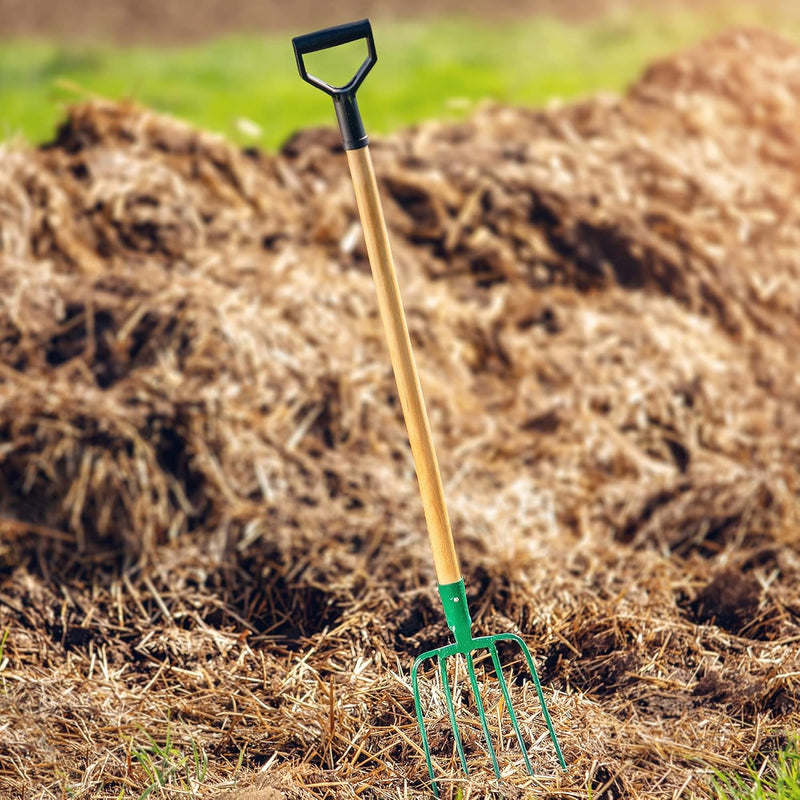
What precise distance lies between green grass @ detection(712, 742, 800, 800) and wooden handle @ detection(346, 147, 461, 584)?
91 cm

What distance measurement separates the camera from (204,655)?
300 cm

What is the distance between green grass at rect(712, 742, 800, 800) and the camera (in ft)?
7.12

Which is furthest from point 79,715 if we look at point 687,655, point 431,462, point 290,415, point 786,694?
point 786,694

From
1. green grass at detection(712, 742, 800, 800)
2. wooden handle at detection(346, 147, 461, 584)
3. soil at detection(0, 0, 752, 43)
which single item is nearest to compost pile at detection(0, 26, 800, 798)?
green grass at detection(712, 742, 800, 800)

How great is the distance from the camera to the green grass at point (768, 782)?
7.12 ft

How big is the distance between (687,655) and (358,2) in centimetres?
753

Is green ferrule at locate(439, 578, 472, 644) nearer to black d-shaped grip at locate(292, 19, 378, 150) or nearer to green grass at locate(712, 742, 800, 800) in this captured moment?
green grass at locate(712, 742, 800, 800)

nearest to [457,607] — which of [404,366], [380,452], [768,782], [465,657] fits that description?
[465,657]

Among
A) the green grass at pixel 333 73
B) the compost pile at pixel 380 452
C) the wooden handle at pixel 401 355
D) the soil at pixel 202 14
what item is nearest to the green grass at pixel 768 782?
the compost pile at pixel 380 452

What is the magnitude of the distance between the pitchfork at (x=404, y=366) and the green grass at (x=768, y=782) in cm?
43

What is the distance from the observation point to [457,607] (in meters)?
2.41

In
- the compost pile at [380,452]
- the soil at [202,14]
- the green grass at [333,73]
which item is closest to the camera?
the compost pile at [380,452]

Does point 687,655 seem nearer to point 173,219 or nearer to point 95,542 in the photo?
point 95,542

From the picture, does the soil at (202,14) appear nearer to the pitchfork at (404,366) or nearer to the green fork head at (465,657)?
the pitchfork at (404,366)
